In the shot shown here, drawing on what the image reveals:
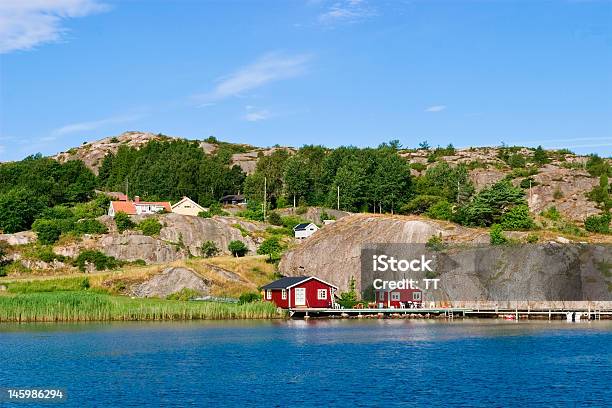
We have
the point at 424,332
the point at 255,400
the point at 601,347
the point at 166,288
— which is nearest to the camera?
the point at 255,400

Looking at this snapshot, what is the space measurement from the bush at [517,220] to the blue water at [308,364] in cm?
2827

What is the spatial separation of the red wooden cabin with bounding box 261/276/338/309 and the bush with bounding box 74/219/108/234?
4267 cm

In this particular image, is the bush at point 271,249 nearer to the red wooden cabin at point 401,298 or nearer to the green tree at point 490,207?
the red wooden cabin at point 401,298

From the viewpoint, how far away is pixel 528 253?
324 ft

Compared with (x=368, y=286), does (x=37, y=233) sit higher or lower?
higher

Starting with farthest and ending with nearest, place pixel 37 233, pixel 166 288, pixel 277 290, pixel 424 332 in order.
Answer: pixel 37 233
pixel 166 288
pixel 277 290
pixel 424 332

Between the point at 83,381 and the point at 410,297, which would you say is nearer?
the point at 83,381

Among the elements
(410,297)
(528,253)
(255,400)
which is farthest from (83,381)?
(528,253)

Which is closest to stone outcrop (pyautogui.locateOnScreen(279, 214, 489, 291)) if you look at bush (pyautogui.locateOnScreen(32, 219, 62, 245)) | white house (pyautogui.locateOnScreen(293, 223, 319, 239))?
white house (pyautogui.locateOnScreen(293, 223, 319, 239))

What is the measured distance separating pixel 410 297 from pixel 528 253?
624 inches

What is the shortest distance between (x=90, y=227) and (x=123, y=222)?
5338 millimetres

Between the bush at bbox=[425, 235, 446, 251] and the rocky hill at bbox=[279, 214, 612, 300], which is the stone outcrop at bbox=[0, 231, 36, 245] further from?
the bush at bbox=[425, 235, 446, 251]

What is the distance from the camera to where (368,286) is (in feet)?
339

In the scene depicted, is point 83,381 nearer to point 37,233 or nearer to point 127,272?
point 127,272
